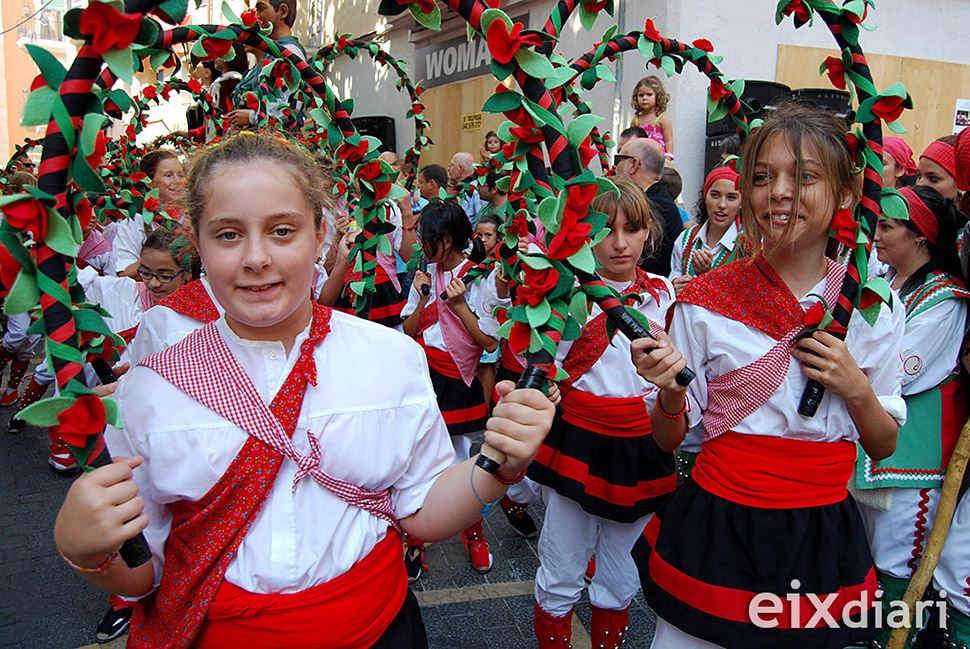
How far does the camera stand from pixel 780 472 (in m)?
1.92

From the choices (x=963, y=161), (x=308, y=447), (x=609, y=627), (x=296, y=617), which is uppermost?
(x=963, y=161)

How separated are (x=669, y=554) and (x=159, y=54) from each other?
183 centimetres

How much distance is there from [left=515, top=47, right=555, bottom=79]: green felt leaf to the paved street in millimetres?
2580

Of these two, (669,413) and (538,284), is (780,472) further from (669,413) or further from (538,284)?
(538,284)

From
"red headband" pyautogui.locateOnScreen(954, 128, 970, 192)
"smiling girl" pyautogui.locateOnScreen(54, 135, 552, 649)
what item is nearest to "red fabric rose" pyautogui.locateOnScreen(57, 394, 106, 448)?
"smiling girl" pyautogui.locateOnScreen(54, 135, 552, 649)

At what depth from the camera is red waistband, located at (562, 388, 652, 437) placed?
2.85 meters

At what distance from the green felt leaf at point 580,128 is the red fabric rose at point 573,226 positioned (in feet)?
0.35

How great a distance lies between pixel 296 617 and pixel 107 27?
118 centimetres

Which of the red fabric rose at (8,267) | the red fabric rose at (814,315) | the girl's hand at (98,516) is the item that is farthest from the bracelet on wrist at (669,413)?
the red fabric rose at (8,267)

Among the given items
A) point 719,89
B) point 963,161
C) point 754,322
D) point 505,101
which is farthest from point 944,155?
point 505,101

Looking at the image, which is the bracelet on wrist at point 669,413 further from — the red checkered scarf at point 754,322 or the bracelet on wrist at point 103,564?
the bracelet on wrist at point 103,564

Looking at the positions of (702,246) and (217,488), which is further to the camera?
(702,246)

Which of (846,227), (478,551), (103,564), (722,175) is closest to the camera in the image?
(103,564)

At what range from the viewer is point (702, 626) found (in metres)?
1.87
